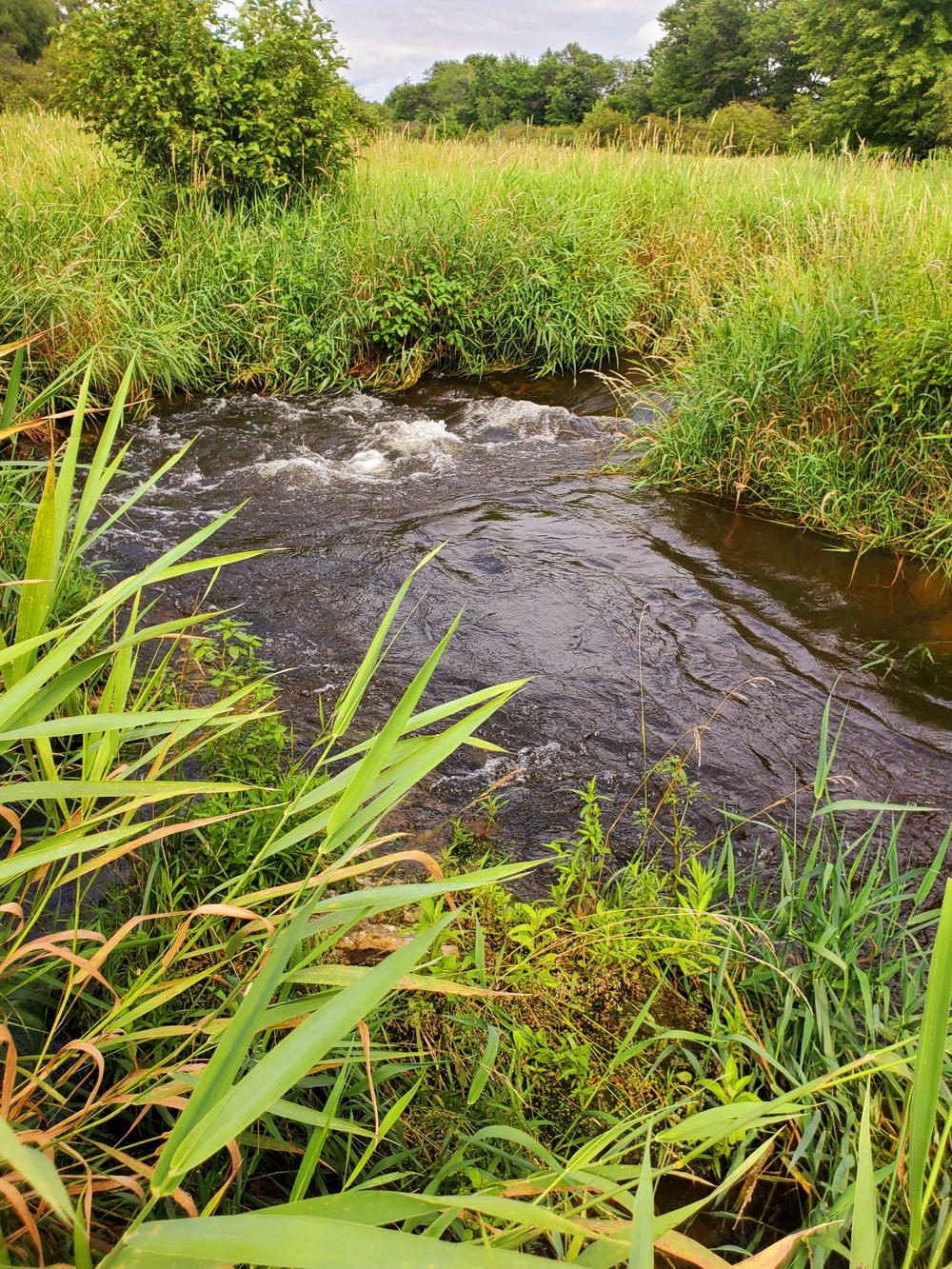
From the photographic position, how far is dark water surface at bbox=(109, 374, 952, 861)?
2.97 metres

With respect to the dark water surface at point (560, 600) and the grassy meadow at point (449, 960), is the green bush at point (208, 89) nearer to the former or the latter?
the dark water surface at point (560, 600)

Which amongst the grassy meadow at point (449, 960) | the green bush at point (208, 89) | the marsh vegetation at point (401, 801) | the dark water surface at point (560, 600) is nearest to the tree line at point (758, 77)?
the green bush at point (208, 89)

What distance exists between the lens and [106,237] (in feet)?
22.4

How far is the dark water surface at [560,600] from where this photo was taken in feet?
9.75

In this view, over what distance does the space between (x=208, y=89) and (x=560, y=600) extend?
6124mm

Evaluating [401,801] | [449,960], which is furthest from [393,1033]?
[401,801]

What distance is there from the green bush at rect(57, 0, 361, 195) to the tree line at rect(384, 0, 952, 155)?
95.9 inches

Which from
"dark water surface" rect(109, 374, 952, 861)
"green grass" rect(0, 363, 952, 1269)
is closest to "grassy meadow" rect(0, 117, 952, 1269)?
"green grass" rect(0, 363, 952, 1269)

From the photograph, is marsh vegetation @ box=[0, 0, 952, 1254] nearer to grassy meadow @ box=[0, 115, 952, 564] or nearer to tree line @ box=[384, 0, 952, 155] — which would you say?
grassy meadow @ box=[0, 115, 952, 564]

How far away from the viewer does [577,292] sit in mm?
7355

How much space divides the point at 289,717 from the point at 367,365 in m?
5.09

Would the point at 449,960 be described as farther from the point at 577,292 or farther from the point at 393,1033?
the point at 577,292

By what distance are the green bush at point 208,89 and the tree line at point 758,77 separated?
244 cm

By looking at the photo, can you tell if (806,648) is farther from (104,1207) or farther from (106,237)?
(106,237)
